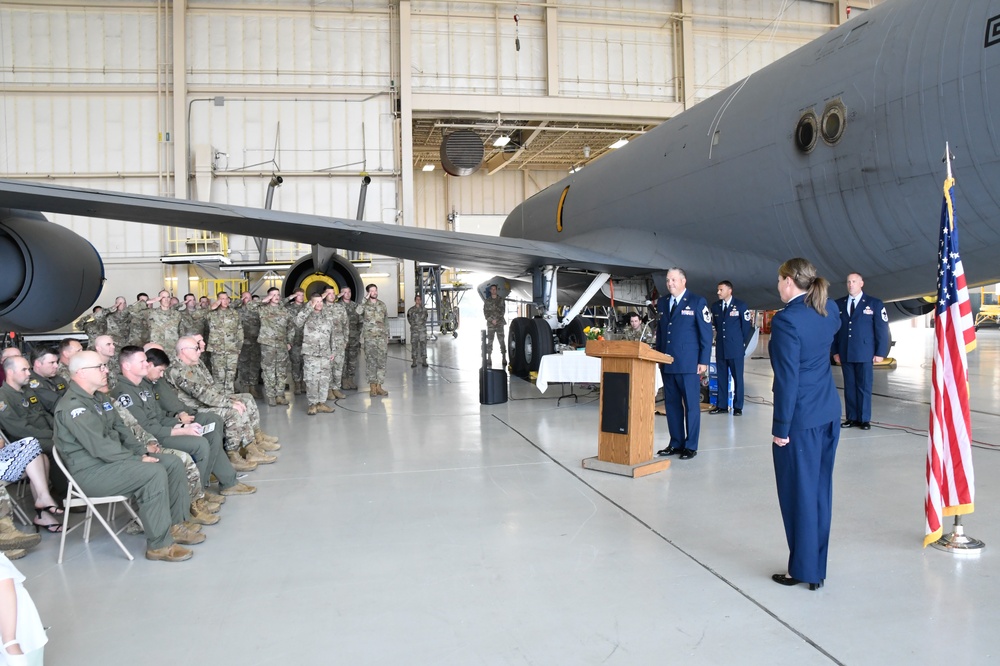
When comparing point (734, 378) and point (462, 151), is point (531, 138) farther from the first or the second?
point (734, 378)

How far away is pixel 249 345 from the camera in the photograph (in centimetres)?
967

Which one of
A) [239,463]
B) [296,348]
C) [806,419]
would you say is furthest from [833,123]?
[296,348]

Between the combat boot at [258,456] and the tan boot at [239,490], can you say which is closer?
the tan boot at [239,490]

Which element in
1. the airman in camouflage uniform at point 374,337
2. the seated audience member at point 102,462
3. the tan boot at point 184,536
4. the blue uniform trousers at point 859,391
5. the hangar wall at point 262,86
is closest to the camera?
the seated audience member at point 102,462

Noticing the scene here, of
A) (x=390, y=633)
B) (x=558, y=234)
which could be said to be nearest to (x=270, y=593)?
(x=390, y=633)

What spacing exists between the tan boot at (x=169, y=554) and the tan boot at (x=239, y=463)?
5.79 ft

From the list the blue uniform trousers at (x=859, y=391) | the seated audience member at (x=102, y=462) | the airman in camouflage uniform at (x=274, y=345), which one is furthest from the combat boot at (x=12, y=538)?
the blue uniform trousers at (x=859, y=391)

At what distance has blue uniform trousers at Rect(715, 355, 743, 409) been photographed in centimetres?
714

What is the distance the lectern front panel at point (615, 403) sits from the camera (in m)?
4.90

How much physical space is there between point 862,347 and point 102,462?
6.11 meters

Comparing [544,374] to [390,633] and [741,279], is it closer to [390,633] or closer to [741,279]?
[741,279]

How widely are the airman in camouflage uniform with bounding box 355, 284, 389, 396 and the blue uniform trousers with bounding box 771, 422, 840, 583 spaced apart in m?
7.02

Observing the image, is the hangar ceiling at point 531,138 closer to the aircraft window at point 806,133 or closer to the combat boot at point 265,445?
the aircraft window at point 806,133

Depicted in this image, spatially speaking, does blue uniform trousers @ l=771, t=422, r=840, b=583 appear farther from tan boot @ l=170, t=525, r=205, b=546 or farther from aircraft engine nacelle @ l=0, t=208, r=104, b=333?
aircraft engine nacelle @ l=0, t=208, r=104, b=333
